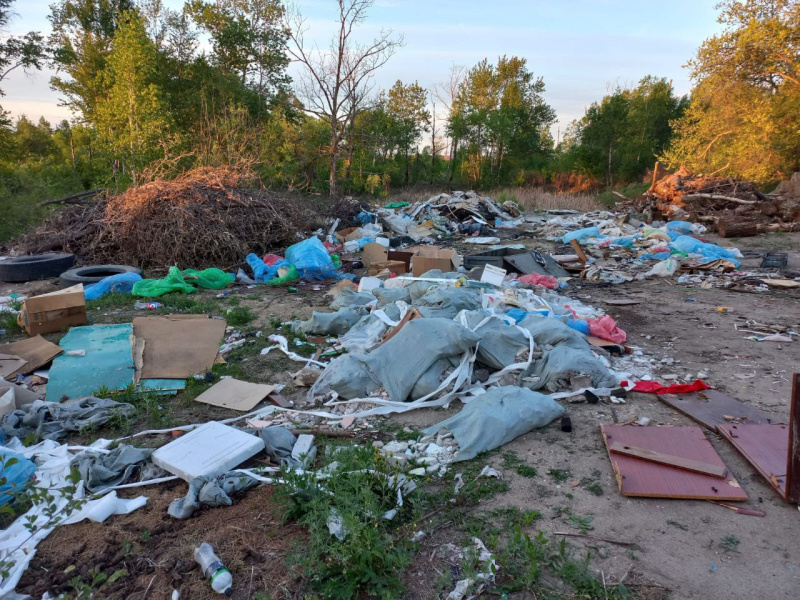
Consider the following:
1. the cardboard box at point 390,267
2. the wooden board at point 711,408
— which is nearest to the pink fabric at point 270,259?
the cardboard box at point 390,267

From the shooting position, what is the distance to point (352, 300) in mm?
5914

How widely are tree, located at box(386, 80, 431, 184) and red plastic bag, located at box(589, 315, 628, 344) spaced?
27.6m

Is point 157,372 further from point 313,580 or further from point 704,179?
point 704,179

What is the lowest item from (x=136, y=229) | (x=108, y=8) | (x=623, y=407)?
(x=623, y=407)

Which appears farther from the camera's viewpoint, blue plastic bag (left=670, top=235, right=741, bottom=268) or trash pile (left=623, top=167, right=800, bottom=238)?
trash pile (left=623, top=167, right=800, bottom=238)

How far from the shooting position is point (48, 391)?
12.8ft

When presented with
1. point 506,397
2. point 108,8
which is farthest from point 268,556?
point 108,8

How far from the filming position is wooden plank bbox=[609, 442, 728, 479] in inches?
104

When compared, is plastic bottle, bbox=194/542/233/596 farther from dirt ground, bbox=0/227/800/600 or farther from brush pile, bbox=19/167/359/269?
brush pile, bbox=19/167/359/269

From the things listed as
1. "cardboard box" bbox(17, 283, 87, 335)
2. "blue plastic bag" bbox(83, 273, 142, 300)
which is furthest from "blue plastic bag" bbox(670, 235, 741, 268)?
"cardboard box" bbox(17, 283, 87, 335)

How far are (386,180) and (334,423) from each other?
22.0 m

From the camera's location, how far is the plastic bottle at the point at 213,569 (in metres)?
1.97

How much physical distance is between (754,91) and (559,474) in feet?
72.1

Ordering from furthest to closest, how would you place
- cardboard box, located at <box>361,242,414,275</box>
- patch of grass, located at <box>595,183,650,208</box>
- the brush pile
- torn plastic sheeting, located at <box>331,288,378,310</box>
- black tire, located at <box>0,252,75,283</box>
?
patch of grass, located at <box>595,183,650,208</box>
the brush pile
cardboard box, located at <box>361,242,414,275</box>
black tire, located at <box>0,252,75,283</box>
torn plastic sheeting, located at <box>331,288,378,310</box>
